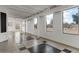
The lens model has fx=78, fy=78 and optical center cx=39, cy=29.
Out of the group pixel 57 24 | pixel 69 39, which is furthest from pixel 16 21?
pixel 69 39

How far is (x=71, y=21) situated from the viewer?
529 cm

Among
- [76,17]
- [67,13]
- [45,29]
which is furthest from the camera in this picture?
[45,29]

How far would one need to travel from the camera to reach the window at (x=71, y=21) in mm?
4840

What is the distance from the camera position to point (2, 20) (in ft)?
21.8

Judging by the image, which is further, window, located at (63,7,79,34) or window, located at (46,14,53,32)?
window, located at (46,14,53,32)

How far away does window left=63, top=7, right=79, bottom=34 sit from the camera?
4.84 metres

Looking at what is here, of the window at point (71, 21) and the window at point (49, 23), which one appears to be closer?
the window at point (71, 21)

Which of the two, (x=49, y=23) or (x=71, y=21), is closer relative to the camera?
→ (x=71, y=21)

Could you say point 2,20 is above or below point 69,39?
above

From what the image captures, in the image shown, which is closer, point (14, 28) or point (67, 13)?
point (67, 13)
